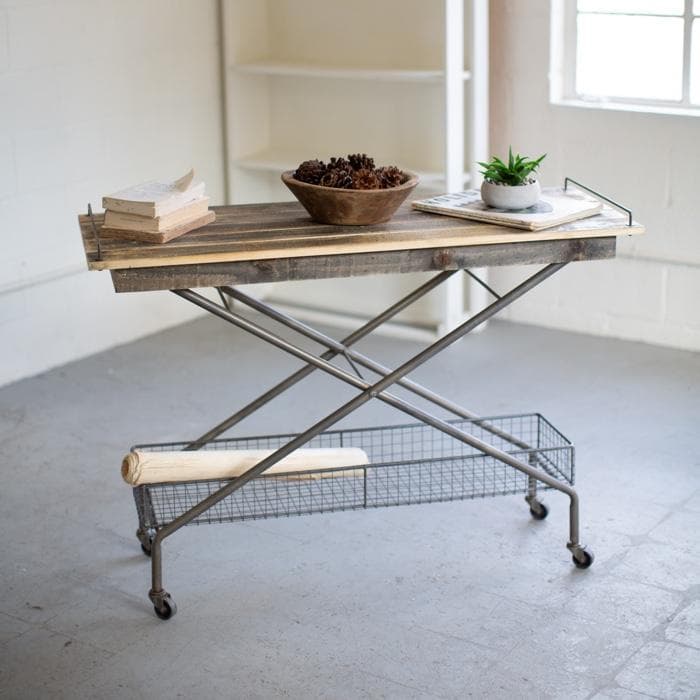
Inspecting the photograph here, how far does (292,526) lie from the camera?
389 cm

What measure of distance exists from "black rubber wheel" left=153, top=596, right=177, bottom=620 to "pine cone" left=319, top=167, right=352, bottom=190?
3.79 ft

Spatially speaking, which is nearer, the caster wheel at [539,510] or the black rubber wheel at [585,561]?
the black rubber wheel at [585,561]

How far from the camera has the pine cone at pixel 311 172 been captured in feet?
10.9

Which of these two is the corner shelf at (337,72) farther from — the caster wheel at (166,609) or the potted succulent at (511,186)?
the caster wheel at (166,609)

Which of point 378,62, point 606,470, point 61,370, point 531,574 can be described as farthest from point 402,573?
point 378,62

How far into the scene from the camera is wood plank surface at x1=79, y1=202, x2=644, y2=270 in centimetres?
308

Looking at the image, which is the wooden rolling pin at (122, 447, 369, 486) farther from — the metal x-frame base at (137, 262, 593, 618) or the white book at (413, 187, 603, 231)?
the white book at (413, 187, 603, 231)

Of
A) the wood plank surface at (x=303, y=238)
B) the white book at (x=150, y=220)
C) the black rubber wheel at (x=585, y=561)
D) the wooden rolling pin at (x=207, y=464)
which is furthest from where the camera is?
the black rubber wheel at (x=585, y=561)

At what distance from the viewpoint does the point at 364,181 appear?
10.6ft

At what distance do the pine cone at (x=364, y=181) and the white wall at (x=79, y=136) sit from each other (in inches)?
87.4

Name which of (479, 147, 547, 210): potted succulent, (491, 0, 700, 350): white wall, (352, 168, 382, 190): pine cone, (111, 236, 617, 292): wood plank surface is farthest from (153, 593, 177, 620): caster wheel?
(491, 0, 700, 350): white wall

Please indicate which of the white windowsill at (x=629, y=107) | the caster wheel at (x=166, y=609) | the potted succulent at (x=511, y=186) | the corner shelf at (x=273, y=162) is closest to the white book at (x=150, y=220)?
the potted succulent at (x=511, y=186)

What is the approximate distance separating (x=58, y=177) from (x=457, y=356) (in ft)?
5.85

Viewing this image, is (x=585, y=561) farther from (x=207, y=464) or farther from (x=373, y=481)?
(x=207, y=464)
